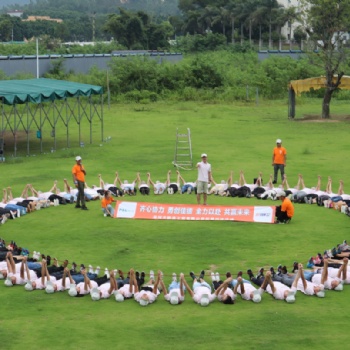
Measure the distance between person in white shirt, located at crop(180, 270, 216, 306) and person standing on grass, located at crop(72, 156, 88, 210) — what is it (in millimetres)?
8322

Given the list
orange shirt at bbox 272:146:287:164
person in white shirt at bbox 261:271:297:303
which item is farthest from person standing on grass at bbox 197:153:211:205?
person in white shirt at bbox 261:271:297:303

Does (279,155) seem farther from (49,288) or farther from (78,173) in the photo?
(49,288)

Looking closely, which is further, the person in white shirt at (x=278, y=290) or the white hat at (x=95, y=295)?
the white hat at (x=95, y=295)

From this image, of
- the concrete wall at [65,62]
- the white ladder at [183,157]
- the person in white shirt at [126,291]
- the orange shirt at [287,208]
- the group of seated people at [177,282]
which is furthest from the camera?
the concrete wall at [65,62]

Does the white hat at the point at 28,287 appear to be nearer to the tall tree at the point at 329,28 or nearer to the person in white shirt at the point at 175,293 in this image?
the person in white shirt at the point at 175,293

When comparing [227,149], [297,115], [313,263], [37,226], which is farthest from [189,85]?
[313,263]

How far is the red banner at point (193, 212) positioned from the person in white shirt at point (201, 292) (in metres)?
6.14

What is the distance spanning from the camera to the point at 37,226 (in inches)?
921

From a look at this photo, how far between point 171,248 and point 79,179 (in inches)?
203

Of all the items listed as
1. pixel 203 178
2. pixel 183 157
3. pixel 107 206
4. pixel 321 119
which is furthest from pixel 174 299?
pixel 321 119

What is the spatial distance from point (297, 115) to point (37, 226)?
100 feet

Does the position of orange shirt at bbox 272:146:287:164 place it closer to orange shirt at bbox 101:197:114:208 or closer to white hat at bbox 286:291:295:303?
orange shirt at bbox 101:197:114:208

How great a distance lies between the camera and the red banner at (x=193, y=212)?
2333cm

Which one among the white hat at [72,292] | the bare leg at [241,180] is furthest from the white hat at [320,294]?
the bare leg at [241,180]
